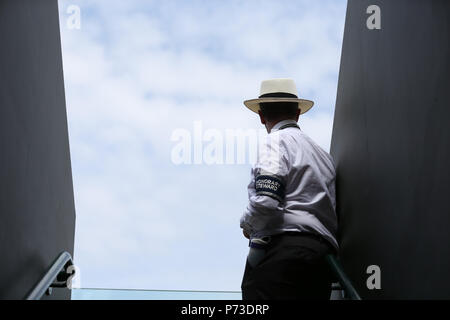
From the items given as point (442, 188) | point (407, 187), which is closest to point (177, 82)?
point (407, 187)

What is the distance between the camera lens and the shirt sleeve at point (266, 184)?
8.39 ft

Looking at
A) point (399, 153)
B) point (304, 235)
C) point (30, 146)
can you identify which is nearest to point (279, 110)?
point (304, 235)

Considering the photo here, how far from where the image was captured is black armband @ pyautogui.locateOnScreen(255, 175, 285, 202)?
8.41ft

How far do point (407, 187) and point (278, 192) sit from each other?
592 millimetres

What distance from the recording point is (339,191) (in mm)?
3285

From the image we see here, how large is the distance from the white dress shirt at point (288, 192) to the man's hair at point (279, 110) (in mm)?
212

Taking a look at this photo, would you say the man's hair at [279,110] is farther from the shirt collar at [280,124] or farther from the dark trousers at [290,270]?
the dark trousers at [290,270]

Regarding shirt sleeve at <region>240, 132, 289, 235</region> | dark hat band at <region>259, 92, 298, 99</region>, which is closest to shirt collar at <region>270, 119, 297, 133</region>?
shirt sleeve at <region>240, 132, 289, 235</region>

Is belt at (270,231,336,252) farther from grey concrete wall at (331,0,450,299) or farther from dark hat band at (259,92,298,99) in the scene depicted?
dark hat band at (259,92,298,99)

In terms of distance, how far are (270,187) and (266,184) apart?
2 centimetres

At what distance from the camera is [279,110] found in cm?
305

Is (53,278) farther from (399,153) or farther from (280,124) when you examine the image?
(399,153)
